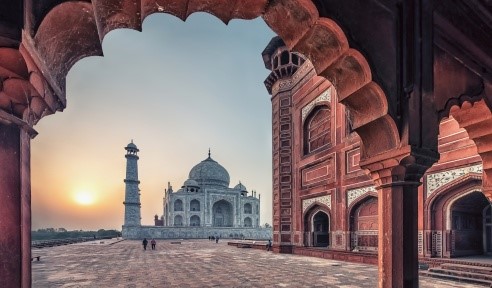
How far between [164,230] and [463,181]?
3395 centimetres

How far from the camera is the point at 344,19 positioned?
9.23 ft

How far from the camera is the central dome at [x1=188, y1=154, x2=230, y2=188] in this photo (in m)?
48.8

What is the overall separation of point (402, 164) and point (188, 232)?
38.9 meters

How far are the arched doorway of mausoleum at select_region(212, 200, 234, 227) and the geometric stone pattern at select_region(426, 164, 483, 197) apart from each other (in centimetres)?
4069

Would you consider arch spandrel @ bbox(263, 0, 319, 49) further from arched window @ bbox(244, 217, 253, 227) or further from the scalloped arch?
arched window @ bbox(244, 217, 253, 227)

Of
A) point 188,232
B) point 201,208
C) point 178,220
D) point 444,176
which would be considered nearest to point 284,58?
point 444,176

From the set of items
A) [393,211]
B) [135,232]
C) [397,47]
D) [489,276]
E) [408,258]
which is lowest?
[135,232]

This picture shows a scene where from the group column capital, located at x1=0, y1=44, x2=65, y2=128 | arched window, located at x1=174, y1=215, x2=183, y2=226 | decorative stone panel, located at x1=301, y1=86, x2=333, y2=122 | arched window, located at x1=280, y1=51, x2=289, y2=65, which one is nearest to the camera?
column capital, located at x1=0, y1=44, x2=65, y2=128

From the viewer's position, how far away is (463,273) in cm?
809

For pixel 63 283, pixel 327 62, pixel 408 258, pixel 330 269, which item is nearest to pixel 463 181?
pixel 330 269

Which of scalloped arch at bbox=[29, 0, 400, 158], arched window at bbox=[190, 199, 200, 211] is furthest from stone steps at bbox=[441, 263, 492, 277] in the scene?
arched window at bbox=[190, 199, 200, 211]

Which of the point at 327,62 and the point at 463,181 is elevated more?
the point at 327,62

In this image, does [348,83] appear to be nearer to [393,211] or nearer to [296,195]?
[393,211]

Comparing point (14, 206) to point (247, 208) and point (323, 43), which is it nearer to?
point (323, 43)
